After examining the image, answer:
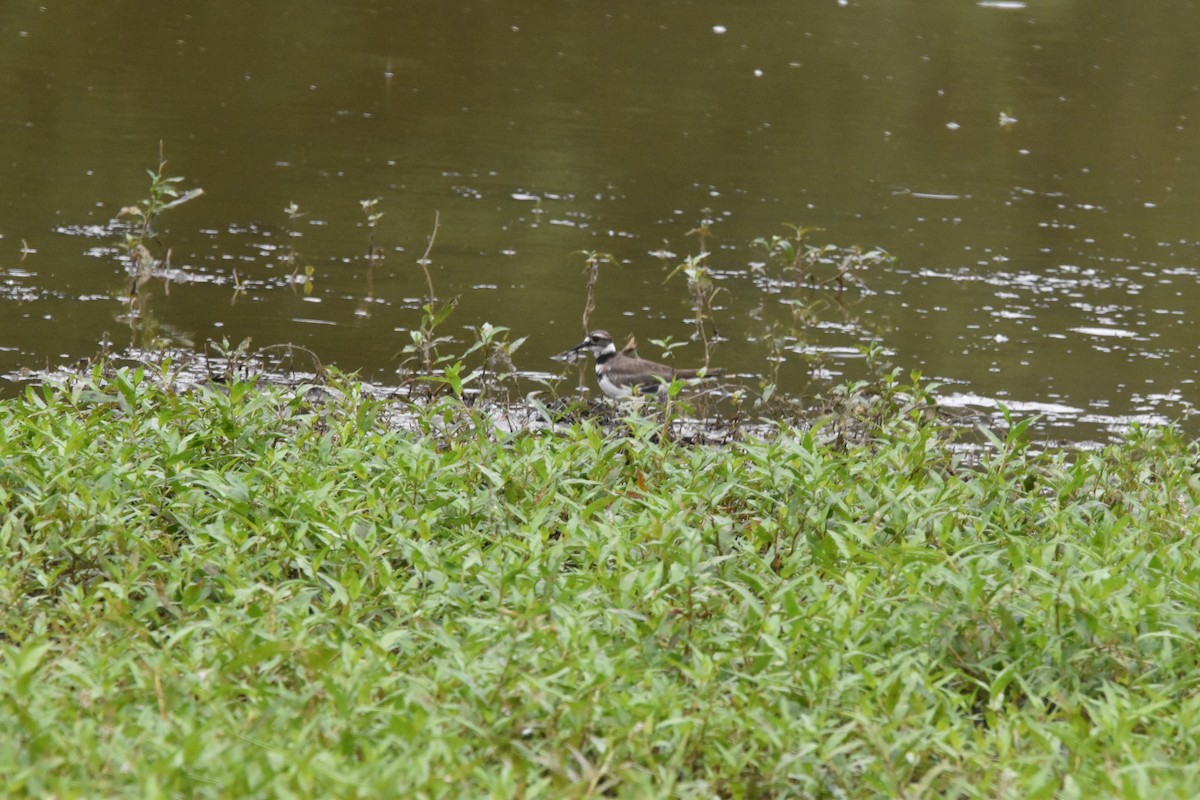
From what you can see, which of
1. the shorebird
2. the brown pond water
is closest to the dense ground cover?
the shorebird

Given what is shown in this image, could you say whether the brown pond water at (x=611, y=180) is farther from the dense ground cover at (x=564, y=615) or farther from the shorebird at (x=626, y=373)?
the dense ground cover at (x=564, y=615)

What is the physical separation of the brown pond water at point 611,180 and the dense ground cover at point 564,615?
3340 millimetres

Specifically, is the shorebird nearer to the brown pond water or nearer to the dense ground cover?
the brown pond water

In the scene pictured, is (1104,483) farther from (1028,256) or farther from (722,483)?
(1028,256)

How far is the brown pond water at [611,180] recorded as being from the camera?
35.0 feet

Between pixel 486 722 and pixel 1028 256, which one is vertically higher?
pixel 486 722

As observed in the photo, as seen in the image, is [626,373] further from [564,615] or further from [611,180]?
[611,180]

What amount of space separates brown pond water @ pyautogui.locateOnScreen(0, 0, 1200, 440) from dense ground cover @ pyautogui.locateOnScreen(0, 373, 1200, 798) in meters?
3.34

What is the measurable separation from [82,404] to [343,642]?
3.33 meters

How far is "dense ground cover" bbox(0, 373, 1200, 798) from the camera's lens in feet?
12.0

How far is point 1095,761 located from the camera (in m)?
3.83

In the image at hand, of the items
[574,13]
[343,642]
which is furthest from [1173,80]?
[343,642]

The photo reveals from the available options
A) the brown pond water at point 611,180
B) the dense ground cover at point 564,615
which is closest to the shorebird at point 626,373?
the brown pond water at point 611,180

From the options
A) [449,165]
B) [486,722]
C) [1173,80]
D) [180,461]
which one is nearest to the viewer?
[486,722]
